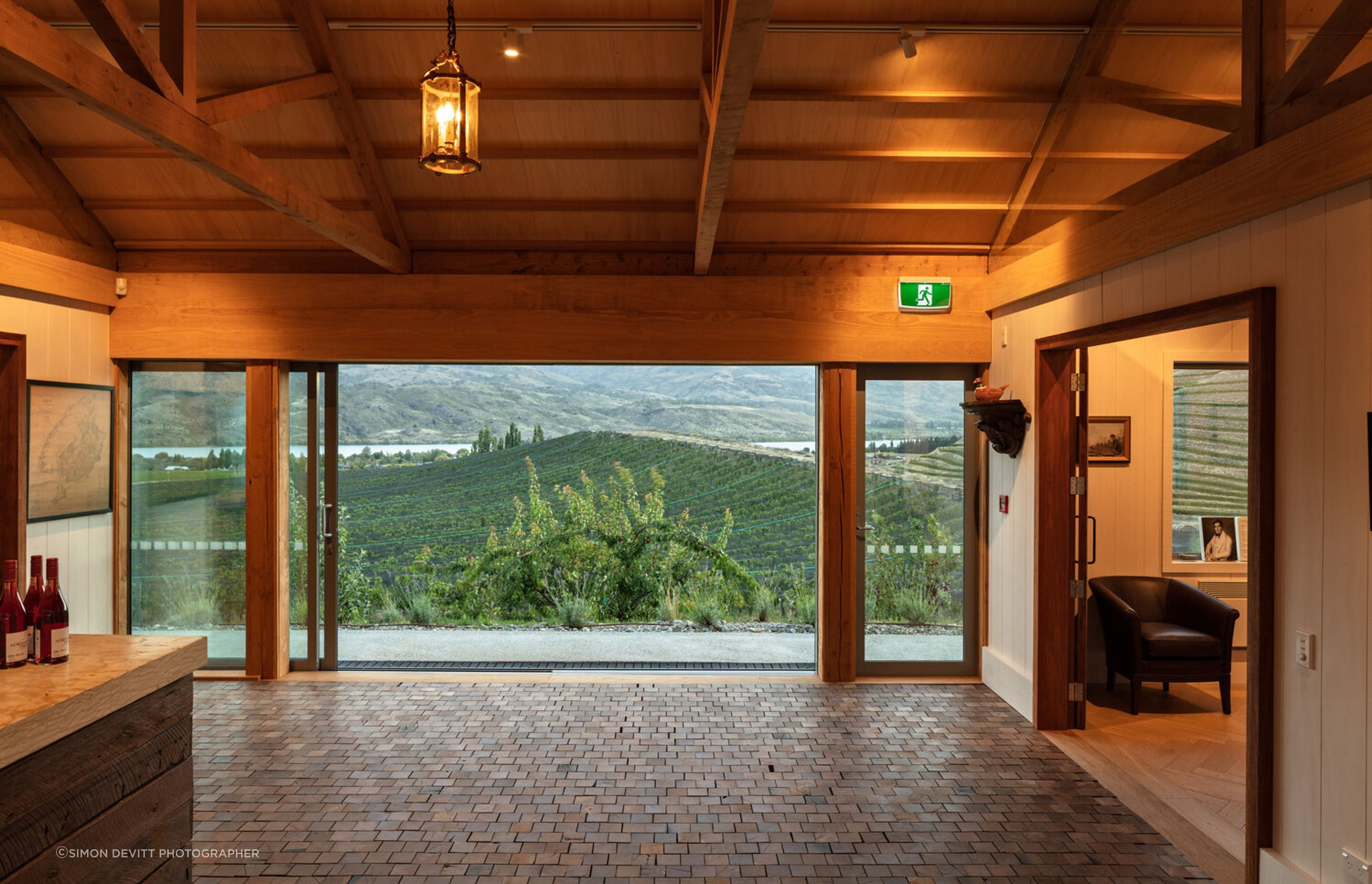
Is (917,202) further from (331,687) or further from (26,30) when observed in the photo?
(331,687)

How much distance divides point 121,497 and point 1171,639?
728 cm

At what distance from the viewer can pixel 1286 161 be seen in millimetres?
2896

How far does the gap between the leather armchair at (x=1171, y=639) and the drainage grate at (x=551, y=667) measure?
2.14 m

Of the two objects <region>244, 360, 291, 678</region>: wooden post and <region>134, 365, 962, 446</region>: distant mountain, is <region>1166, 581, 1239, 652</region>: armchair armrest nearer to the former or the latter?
<region>134, 365, 962, 446</region>: distant mountain

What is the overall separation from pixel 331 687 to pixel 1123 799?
4968 millimetres

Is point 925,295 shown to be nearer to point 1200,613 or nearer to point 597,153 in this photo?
point 597,153

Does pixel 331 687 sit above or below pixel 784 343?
below

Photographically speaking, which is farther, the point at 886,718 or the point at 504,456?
the point at 504,456

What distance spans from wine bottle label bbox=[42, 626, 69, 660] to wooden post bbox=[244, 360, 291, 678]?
11.1ft

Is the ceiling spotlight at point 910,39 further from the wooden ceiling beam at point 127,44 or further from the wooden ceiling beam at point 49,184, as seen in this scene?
the wooden ceiling beam at point 49,184

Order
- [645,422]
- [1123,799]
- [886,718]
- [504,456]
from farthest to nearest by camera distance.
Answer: [645,422] < [504,456] < [886,718] < [1123,799]

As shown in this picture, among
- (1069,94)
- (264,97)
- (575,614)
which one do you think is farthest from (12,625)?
(575,614)

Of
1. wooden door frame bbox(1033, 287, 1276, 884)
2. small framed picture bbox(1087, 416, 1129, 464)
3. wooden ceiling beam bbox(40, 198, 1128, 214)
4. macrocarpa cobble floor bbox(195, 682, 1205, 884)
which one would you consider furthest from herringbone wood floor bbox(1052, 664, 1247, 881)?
wooden ceiling beam bbox(40, 198, 1128, 214)

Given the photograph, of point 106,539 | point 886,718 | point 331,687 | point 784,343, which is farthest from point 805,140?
point 106,539
